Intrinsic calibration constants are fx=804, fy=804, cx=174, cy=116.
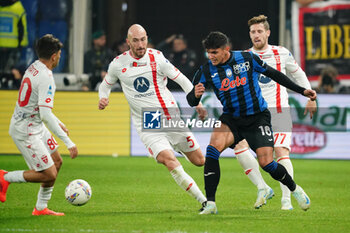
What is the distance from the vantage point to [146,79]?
31.1 ft

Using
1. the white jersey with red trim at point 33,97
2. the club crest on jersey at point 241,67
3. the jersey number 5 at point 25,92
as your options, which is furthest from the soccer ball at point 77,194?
the club crest on jersey at point 241,67

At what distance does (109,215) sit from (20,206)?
4.23 ft

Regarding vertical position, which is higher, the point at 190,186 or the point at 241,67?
the point at 241,67

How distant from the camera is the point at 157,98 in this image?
9469 millimetres

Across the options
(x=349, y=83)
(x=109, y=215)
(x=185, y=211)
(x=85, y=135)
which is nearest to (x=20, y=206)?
(x=109, y=215)

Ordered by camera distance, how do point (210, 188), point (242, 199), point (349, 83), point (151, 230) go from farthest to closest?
point (349, 83)
point (242, 199)
point (210, 188)
point (151, 230)

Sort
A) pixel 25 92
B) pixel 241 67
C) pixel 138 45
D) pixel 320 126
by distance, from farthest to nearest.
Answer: pixel 320 126 → pixel 138 45 → pixel 241 67 → pixel 25 92

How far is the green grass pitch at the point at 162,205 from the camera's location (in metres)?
7.90

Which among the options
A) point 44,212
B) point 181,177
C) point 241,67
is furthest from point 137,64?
point 44,212

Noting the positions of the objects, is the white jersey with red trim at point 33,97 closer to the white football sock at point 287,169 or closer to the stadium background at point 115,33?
the white football sock at point 287,169

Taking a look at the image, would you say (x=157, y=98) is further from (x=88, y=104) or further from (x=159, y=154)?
(x=88, y=104)

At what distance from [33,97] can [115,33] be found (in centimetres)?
1113

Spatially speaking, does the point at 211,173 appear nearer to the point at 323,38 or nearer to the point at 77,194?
the point at 77,194

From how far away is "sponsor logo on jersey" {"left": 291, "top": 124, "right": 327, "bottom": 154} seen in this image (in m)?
16.3
